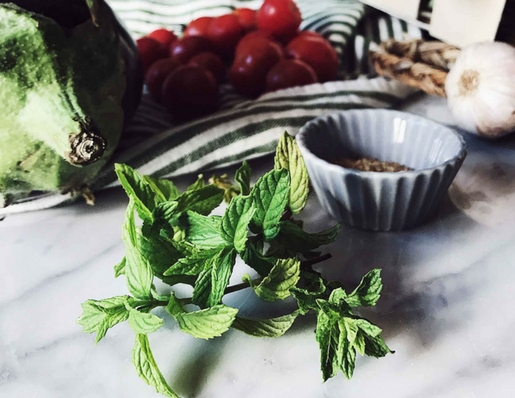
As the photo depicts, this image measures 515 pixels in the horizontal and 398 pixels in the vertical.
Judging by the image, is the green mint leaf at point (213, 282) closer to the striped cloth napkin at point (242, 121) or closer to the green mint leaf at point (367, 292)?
the green mint leaf at point (367, 292)

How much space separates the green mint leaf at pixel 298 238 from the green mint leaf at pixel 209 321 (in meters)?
0.08

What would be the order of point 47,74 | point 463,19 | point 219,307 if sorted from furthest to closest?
point 463,19 → point 47,74 → point 219,307

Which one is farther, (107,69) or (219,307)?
Answer: (107,69)

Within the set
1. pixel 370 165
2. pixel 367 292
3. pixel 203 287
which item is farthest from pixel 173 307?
pixel 370 165

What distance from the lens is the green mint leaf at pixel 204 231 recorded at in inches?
13.9

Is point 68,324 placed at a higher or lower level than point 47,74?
lower

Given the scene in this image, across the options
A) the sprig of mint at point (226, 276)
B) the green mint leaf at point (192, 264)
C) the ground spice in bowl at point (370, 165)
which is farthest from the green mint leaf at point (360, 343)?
the ground spice in bowl at point (370, 165)

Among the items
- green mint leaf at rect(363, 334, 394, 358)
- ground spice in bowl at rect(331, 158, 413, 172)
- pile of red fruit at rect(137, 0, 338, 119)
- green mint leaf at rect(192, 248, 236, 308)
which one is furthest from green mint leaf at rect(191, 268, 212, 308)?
pile of red fruit at rect(137, 0, 338, 119)

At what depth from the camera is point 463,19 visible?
0.68 metres

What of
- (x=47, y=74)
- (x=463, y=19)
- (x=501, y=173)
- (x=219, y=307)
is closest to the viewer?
(x=219, y=307)

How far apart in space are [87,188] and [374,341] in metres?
0.31

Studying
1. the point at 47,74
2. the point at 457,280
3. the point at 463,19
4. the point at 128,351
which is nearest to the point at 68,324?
the point at 128,351

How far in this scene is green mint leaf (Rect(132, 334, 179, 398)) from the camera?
311 mm

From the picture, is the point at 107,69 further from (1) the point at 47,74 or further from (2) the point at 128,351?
(2) the point at 128,351
